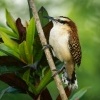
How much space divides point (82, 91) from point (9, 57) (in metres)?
0.28

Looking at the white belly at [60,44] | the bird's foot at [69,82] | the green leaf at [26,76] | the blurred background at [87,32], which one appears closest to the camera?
the green leaf at [26,76]

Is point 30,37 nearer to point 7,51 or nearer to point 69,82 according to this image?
point 7,51

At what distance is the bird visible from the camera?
6.96ft

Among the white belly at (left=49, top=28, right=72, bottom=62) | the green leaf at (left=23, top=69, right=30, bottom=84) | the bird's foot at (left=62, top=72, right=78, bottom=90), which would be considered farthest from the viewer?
the white belly at (left=49, top=28, right=72, bottom=62)

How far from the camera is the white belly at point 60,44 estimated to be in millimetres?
2101

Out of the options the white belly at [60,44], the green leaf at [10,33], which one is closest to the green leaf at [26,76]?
the green leaf at [10,33]

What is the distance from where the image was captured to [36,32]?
181 centimetres

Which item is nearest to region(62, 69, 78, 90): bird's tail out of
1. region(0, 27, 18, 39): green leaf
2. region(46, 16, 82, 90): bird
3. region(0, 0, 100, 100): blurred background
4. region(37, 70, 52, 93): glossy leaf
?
region(46, 16, 82, 90): bird

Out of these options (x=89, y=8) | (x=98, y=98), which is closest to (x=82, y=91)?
(x=98, y=98)

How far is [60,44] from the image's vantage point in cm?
221

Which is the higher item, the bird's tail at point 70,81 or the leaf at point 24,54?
the leaf at point 24,54

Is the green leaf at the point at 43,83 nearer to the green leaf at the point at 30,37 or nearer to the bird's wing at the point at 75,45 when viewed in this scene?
the green leaf at the point at 30,37

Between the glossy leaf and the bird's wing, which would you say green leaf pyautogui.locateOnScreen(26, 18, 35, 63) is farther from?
the bird's wing

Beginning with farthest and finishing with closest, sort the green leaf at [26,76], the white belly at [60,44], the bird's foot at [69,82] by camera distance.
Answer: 1. the white belly at [60,44]
2. the bird's foot at [69,82]
3. the green leaf at [26,76]
